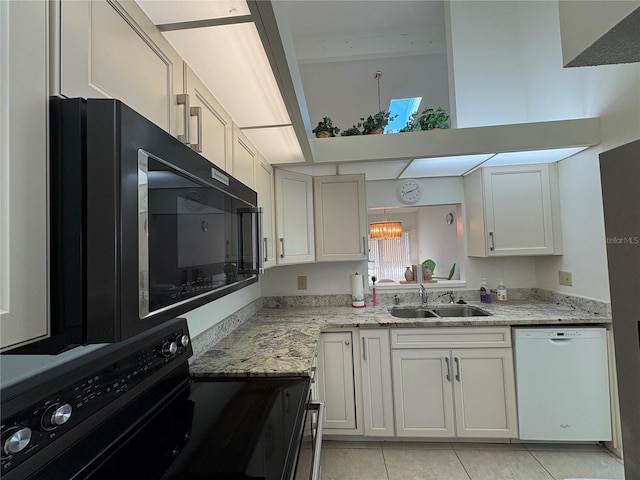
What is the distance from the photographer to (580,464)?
193 centimetres

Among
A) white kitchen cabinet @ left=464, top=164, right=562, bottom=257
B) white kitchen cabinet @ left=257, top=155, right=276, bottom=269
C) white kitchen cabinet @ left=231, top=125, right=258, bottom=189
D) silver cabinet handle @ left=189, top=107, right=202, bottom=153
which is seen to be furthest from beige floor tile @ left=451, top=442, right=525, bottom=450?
silver cabinet handle @ left=189, top=107, right=202, bottom=153

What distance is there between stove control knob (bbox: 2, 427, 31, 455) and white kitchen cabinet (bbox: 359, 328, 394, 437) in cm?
186

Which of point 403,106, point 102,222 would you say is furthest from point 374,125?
point 403,106

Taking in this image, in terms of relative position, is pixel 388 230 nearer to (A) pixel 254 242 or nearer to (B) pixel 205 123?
(A) pixel 254 242

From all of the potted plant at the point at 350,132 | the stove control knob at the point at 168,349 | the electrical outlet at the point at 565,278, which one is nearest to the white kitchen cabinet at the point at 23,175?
the stove control knob at the point at 168,349

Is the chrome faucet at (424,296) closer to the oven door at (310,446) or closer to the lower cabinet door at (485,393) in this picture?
the lower cabinet door at (485,393)

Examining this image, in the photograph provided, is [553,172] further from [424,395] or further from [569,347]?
[424,395]

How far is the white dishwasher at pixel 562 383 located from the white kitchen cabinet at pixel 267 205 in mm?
1781

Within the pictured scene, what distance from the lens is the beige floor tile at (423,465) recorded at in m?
1.87

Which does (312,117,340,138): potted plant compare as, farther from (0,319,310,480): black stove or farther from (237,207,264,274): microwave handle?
(0,319,310,480): black stove

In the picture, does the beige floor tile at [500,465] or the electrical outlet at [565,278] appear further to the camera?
the electrical outlet at [565,278]

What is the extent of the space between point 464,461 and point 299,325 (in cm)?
141

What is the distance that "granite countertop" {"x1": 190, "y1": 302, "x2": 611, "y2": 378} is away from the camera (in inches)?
54.5

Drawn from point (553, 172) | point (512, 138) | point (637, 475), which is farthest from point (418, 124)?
point (637, 475)
